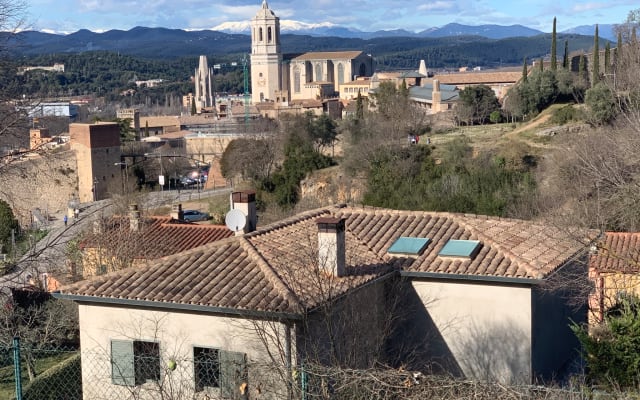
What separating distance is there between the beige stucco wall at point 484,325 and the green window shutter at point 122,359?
3422 mm

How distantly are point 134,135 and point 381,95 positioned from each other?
22.4 metres

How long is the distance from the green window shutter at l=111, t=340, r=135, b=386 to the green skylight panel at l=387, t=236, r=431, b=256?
338cm

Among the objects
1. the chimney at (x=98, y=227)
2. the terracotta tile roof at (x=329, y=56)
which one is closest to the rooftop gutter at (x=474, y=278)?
the chimney at (x=98, y=227)

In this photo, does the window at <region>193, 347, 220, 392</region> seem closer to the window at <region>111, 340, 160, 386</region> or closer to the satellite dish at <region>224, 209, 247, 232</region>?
the window at <region>111, 340, 160, 386</region>

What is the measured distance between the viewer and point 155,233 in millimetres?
18094

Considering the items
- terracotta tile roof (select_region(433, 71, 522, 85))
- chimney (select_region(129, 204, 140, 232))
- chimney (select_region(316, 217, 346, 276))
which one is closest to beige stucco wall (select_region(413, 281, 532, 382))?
chimney (select_region(316, 217, 346, 276))

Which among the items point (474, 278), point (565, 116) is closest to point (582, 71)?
point (565, 116)

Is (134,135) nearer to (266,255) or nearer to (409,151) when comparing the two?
(409,151)

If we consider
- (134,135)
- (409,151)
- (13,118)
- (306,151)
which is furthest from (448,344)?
(134,135)

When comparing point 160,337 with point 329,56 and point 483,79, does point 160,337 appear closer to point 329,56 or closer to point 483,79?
point 483,79

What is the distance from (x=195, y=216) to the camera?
106ft

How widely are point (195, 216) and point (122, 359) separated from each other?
23432mm

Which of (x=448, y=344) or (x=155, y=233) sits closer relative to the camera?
(x=448, y=344)

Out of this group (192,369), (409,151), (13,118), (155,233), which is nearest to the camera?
(13,118)
